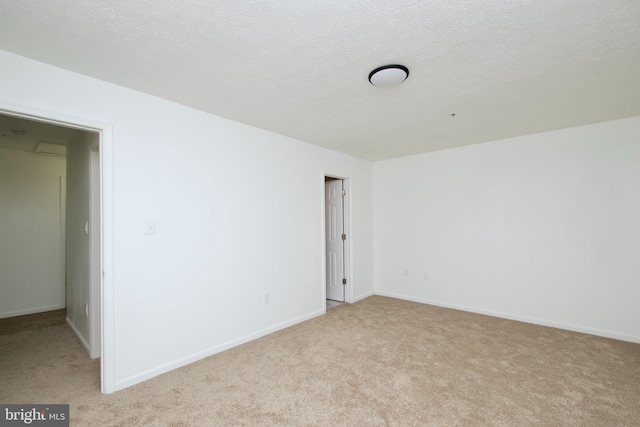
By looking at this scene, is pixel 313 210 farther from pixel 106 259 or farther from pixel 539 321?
pixel 539 321

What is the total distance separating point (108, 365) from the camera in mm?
2131

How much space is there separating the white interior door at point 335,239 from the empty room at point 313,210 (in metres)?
0.17

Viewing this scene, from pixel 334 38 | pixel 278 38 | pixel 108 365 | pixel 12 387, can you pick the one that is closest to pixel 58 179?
pixel 12 387

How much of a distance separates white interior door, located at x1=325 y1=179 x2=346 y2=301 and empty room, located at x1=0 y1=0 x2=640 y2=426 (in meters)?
0.17

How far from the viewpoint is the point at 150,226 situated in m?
2.37

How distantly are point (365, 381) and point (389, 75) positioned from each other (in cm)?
236

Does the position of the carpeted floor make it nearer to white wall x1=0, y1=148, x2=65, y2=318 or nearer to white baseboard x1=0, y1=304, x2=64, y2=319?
white baseboard x1=0, y1=304, x2=64, y2=319

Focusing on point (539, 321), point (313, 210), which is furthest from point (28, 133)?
point (539, 321)

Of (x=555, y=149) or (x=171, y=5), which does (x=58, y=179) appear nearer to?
(x=171, y=5)

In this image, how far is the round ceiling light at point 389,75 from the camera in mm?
1931

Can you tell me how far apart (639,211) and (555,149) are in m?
1.02

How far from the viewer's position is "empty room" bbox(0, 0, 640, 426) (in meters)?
1.67

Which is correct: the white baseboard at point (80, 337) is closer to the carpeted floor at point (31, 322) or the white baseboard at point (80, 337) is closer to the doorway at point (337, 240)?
the carpeted floor at point (31, 322)

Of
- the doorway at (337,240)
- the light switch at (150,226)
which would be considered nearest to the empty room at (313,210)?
the light switch at (150,226)
